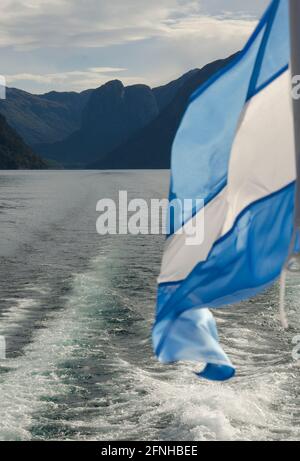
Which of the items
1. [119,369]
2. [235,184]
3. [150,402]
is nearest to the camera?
[235,184]

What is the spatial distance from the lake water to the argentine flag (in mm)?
5327

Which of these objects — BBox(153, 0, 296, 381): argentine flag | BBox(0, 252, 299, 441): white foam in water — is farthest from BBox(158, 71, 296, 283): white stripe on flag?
BBox(0, 252, 299, 441): white foam in water

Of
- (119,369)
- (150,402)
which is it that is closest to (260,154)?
(150,402)

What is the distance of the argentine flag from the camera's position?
660 cm

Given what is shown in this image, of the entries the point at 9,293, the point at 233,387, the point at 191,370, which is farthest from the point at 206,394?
the point at 9,293

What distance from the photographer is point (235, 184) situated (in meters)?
6.68

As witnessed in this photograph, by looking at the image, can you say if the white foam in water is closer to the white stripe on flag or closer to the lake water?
the lake water

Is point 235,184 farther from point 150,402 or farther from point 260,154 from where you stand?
point 150,402

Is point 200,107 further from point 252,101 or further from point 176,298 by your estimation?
point 176,298

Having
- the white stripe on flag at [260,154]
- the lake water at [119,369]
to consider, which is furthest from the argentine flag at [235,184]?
the lake water at [119,369]

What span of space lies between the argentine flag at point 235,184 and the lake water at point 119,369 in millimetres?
5327

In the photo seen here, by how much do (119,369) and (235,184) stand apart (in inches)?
372

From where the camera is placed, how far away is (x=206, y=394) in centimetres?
1326

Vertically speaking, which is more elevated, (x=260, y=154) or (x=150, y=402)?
(x=260, y=154)
